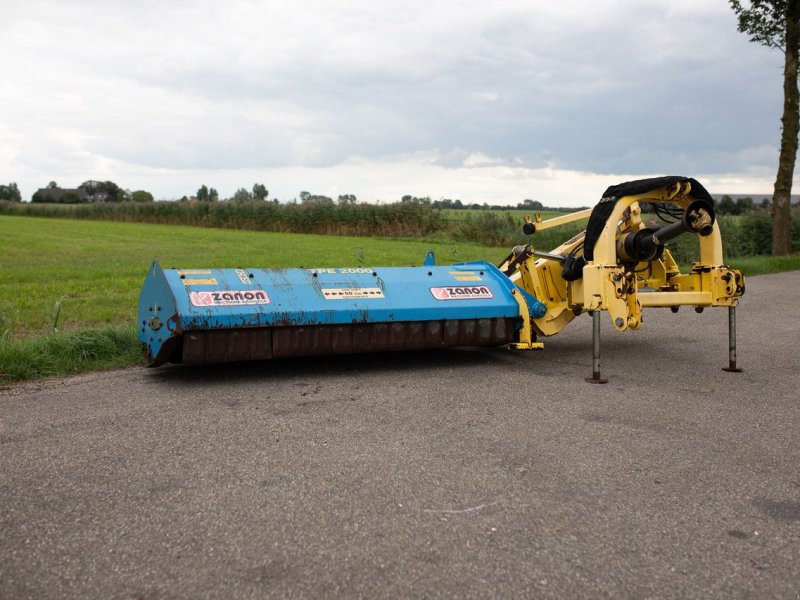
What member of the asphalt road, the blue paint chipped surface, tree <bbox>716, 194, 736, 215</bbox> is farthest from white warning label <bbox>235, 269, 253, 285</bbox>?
tree <bbox>716, 194, 736, 215</bbox>

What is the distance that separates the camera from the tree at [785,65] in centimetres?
1720

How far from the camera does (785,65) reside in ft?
57.2

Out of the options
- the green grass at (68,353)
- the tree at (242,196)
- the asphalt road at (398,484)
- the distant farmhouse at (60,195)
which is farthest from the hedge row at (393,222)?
the distant farmhouse at (60,195)

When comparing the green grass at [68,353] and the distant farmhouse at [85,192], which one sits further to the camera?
the distant farmhouse at [85,192]

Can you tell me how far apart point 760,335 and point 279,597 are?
23.4 ft

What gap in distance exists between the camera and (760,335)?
8242mm

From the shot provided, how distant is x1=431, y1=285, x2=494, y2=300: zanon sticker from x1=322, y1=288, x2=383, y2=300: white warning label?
0.51 m

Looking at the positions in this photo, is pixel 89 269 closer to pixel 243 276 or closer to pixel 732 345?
pixel 243 276

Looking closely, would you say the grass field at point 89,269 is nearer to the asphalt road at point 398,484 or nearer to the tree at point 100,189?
the asphalt road at point 398,484

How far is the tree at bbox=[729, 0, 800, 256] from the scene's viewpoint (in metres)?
17.2

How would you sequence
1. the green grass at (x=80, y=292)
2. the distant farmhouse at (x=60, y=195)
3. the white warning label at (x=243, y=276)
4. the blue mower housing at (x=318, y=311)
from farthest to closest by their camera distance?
the distant farmhouse at (x=60, y=195), the green grass at (x=80, y=292), the white warning label at (x=243, y=276), the blue mower housing at (x=318, y=311)

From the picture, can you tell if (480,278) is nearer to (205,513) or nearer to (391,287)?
(391,287)

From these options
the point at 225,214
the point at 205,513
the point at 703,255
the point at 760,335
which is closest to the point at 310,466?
the point at 205,513

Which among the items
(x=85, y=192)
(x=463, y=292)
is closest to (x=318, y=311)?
(x=463, y=292)
